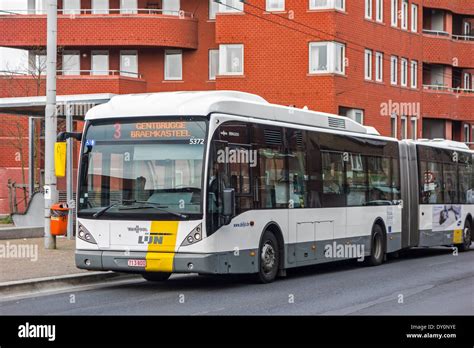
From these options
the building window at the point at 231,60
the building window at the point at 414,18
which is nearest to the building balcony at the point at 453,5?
the building window at the point at 414,18

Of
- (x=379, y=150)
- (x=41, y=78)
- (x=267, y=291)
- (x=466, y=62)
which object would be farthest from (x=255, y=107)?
(x=466, y=62)

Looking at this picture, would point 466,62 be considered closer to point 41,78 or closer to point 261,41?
point 261,41

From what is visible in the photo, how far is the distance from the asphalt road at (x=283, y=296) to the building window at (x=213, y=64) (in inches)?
1165

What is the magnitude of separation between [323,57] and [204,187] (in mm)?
29485

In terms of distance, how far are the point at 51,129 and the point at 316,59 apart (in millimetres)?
22873

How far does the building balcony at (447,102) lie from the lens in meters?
57.3

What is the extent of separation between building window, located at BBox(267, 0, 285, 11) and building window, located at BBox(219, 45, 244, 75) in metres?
2.18

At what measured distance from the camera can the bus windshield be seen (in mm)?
16531

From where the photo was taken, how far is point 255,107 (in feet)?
60.1

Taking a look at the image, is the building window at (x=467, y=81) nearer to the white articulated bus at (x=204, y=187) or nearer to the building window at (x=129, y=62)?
the building window at (x=129, y=62)

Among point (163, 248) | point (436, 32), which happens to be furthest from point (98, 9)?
point (163, 248)

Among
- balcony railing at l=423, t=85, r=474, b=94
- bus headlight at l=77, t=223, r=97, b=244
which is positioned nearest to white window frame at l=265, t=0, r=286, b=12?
balcony railing at l=423, t=85, r=474, b=94

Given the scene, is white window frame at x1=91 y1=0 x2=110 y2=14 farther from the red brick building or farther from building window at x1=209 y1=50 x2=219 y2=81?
building window at x1=209 y1=50 x2=219 y2=81
